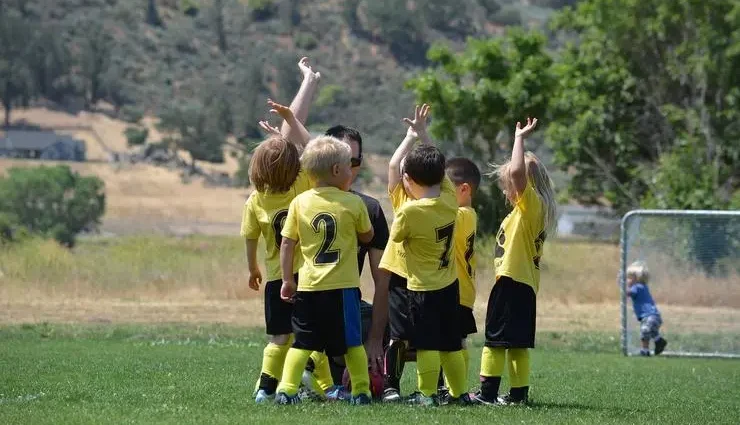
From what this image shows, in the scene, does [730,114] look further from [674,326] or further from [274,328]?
[274,328]

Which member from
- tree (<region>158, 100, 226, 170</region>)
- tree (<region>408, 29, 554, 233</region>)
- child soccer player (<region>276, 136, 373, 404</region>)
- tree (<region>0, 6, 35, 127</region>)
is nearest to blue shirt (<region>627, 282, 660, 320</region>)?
child soccer player (<region>276, 136, 373, 404</region>)

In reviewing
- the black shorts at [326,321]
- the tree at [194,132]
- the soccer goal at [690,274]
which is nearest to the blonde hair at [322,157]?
the black shorts at [326,321]

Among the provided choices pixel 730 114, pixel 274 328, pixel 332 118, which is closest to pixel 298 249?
pixel 274 328

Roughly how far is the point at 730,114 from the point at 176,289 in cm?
1962

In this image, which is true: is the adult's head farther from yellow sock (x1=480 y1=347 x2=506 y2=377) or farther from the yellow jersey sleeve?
yellow sock (x1=480 y1=347 x2=506 y2=377)

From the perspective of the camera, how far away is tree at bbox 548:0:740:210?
37500mm

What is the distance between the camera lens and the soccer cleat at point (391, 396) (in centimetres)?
881

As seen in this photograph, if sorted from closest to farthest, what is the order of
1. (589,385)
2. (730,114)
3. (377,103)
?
(589,385) → (730,114) → (377,103)

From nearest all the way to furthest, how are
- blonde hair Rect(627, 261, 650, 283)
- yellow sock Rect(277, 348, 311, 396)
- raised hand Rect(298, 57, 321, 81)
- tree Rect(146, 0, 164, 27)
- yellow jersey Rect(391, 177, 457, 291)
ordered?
yellow sock Rect(277, 348, 311, 396), yellow jersey Rect(391, 177, 457, 291), raised hand Rect(298, 57, 321, 81), blonde hair Rect(627, 261, 650, 283), tree Rect(146, 0, 164, 27)

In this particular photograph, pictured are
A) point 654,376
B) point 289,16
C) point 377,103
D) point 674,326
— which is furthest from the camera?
point 289,16

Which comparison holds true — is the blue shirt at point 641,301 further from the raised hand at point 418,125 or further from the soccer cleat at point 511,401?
the raised hand at point 418,125

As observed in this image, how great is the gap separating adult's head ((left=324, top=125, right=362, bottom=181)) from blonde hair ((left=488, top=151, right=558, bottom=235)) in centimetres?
104

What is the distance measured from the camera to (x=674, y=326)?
65.7 feet

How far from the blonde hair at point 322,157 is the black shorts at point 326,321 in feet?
2.60
